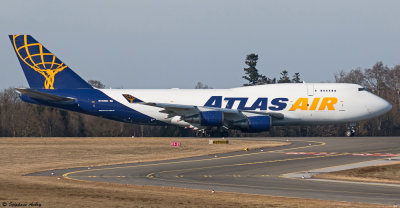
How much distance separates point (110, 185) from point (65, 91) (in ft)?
116

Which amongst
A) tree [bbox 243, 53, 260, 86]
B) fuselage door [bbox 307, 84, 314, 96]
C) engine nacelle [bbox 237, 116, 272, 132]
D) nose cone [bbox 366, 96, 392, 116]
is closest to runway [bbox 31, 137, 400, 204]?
engine nacelle [bbox 237, 116, 272, 132]

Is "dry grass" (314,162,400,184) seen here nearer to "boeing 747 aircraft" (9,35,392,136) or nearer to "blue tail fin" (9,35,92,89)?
"boeing 747 aircraft" (9,35,392,136)

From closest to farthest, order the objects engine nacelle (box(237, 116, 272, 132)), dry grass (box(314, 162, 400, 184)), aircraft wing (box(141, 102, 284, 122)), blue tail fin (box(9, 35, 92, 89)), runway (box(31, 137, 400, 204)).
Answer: runway (box(31, 137, 400, 204)) < dry grass (box(314, 162, 400, 184)) < engine nacelle (box(237, 116, 272, 132)) < aircraft wing (box(141, 102, 284, 122)) < blue tail fin (box(9, 35, 92, 89))

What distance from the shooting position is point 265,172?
106ft

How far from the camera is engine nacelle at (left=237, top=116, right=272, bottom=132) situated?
57812mm

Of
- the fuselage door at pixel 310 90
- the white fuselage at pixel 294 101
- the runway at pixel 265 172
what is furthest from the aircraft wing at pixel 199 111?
the runway at pixel 265 172

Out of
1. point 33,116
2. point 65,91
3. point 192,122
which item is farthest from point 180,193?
point 33,116

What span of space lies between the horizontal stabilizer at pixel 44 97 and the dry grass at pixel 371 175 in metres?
34.3

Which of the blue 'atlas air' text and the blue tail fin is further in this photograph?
the blue tail fin

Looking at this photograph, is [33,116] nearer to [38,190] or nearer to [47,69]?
[47,69]

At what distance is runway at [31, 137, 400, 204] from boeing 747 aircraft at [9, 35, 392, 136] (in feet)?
35.6

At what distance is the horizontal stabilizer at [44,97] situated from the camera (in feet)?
191

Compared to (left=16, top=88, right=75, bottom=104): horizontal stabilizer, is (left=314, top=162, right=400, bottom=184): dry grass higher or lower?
lower

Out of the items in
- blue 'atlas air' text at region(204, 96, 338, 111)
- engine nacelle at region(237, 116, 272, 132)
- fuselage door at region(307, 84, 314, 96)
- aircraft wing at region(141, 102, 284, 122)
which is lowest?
engine nacelle at region(237, 116, 272, 132)
